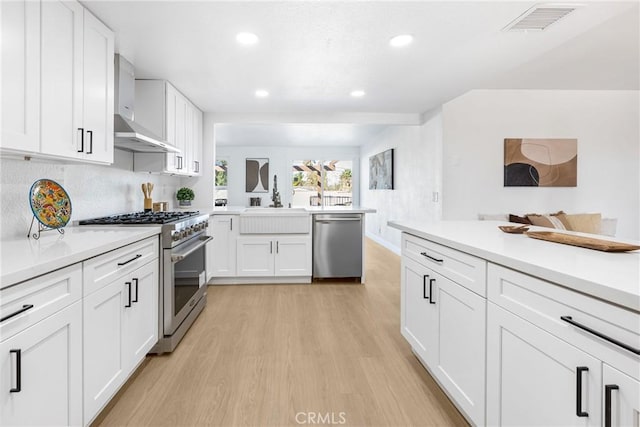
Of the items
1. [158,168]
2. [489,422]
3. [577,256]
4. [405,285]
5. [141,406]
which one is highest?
[158,168]

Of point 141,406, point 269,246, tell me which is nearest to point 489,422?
point 141,406

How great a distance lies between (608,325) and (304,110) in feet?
13.3

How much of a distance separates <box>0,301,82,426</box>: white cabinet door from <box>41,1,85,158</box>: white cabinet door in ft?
2.96

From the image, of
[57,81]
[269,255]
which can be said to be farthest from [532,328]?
[269,255]

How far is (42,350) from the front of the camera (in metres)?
1.13

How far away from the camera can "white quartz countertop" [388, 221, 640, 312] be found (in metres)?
0.79

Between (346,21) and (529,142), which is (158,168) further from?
(529,142)

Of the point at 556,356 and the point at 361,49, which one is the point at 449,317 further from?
the point at 361,49

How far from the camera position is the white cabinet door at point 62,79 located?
1590mm

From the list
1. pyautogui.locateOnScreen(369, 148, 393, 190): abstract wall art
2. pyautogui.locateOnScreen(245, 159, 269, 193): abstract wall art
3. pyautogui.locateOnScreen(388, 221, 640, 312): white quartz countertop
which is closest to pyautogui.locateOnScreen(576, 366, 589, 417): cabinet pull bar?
pyautogui.locateOnScreen(388, 221, 640, 312): white quartz countertop

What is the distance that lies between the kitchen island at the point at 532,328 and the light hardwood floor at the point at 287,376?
28cm

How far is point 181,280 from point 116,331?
32.5 inches

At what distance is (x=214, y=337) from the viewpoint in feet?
8.30

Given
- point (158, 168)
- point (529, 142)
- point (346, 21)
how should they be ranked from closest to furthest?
point (346, 21) < point (158, 168) < point (529, 142)
